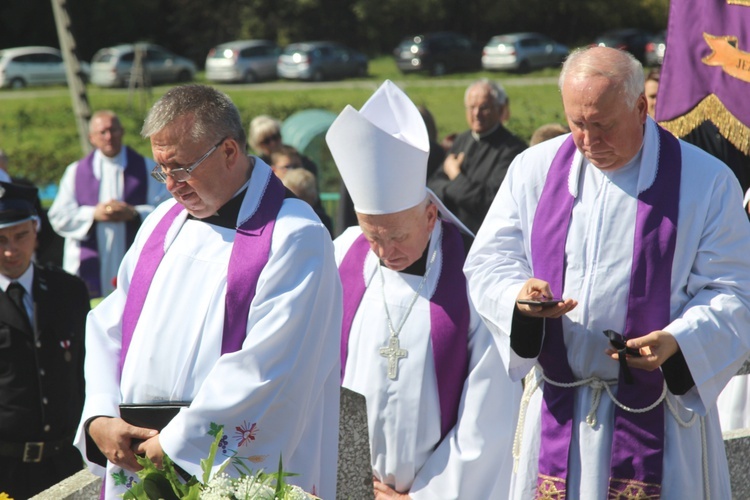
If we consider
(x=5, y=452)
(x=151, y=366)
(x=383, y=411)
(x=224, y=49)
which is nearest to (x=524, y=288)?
(x=383, y=411)

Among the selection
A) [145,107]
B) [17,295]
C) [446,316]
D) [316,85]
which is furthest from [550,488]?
[316,85]

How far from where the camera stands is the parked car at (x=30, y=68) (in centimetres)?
3378

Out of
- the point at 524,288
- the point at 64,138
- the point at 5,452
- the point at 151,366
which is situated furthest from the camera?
the point at 64,138

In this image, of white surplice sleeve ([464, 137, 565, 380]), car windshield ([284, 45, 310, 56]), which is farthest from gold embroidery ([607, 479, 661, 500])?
car windshield ([284, 45, 310, 56])

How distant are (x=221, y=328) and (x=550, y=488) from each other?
4.01 ft

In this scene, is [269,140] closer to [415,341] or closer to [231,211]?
[415,341]

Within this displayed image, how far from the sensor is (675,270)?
3354mm

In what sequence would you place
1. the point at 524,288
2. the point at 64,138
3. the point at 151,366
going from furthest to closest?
the point at 64,138 < the point at 151,366 < the point at 524,288

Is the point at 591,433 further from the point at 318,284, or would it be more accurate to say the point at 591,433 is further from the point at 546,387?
the point at 318,284

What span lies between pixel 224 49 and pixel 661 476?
108 ft

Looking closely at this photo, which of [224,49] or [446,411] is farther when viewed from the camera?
[224,49]

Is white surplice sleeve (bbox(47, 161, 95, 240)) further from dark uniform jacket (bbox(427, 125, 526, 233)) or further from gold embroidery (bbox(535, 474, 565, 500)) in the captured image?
gold embroidery (bbox(535, 474, 565, 500))

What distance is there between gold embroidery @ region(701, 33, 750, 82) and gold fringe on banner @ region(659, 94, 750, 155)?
0.48 feet

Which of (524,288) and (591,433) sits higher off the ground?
(524,288)
